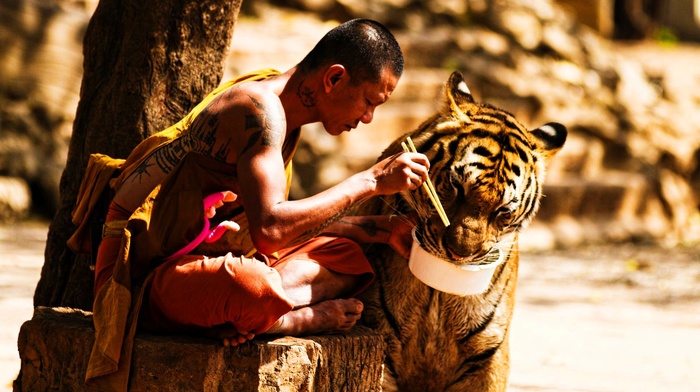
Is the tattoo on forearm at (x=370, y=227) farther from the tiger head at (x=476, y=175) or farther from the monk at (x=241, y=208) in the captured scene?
the monk at (x=241, y=208)

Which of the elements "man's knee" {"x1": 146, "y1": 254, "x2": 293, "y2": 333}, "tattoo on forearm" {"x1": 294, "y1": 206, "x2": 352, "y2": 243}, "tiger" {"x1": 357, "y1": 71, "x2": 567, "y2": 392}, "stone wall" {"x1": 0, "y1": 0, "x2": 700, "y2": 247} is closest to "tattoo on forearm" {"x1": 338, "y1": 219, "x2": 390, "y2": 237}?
"tiger" {"x1": 357, "y1": 71, "x2": 567, "y2": 392}

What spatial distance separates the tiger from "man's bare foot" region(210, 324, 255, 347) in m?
0.87

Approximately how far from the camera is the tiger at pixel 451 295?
4332mm

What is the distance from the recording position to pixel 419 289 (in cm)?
452

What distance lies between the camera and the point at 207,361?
3.66 meters

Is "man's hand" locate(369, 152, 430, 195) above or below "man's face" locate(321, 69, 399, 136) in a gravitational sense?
below

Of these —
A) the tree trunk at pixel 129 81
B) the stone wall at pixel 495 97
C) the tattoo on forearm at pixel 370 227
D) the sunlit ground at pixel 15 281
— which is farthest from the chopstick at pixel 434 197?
the stone wall at pixel 495 97

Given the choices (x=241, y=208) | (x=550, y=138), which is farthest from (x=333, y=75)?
(x=550, y=138)

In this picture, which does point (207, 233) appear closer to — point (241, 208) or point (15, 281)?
point (241, 208)

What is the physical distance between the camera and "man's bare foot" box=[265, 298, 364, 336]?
3889mm

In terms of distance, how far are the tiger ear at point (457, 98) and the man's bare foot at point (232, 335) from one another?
1.49m

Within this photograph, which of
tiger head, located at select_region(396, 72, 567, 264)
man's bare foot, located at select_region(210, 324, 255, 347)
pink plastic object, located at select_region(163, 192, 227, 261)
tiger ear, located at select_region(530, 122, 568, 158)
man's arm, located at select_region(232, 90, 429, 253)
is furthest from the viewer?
tiger ear, located at select_region(530, 122, 568, 158)

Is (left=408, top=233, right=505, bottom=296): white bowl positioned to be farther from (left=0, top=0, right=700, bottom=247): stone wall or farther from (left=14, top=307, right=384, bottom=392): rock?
(left=0, top=0, right=700, bottom=247): stone wall

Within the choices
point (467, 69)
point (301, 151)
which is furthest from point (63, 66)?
point (467, 69)
